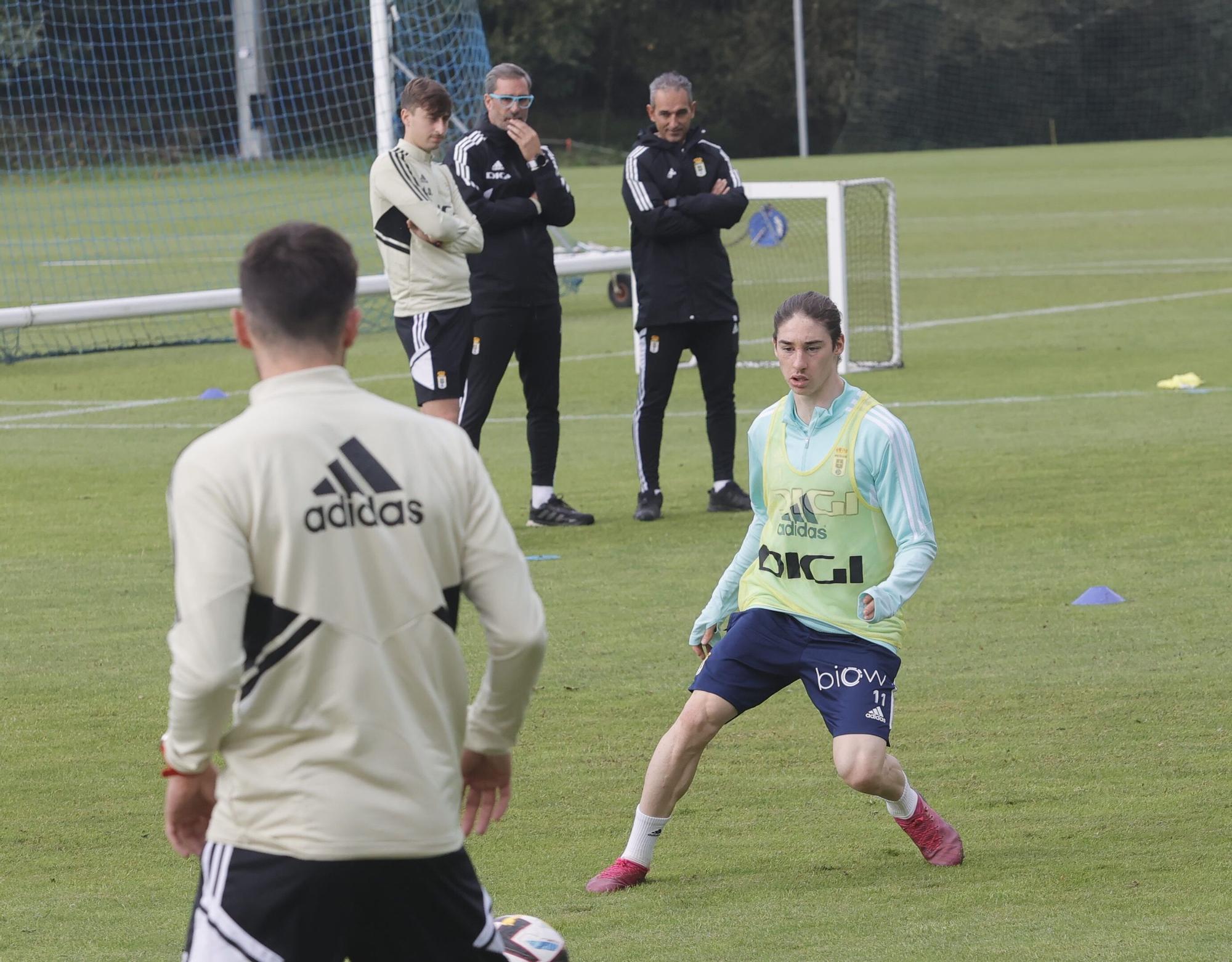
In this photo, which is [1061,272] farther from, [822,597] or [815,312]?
[822,597]

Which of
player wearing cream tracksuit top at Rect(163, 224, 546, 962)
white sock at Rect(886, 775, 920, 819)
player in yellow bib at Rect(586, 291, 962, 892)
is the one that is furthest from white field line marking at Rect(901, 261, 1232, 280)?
player wearing cream tracksuit top at Rect(163, 224, 546, 962)

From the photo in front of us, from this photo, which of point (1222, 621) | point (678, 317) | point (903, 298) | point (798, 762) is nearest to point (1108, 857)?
point (798, 762)

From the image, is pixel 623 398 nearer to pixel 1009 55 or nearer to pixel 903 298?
pixel 903 298

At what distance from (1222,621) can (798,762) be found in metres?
2.56

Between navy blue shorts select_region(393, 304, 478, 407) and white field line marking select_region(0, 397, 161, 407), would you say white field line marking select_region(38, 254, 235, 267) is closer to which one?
white field line marking select_region(0, 397, 161, 407)

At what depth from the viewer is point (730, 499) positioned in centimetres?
1088

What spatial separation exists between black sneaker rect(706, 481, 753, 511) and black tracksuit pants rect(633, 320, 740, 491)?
0.15m

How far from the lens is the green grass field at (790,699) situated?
504 centimetres

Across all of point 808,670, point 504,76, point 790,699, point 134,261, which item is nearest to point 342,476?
point 808,670

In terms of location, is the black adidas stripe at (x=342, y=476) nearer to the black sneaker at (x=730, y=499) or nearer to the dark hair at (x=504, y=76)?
the dark hair at (x=504, y=76)

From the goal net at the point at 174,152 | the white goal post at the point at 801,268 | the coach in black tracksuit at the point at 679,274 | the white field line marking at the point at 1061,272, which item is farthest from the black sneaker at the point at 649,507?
the white field line marking at the point at 1061,272

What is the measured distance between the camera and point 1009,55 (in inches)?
2334

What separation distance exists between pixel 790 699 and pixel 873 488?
2209mm

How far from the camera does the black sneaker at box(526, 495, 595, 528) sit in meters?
10.7
